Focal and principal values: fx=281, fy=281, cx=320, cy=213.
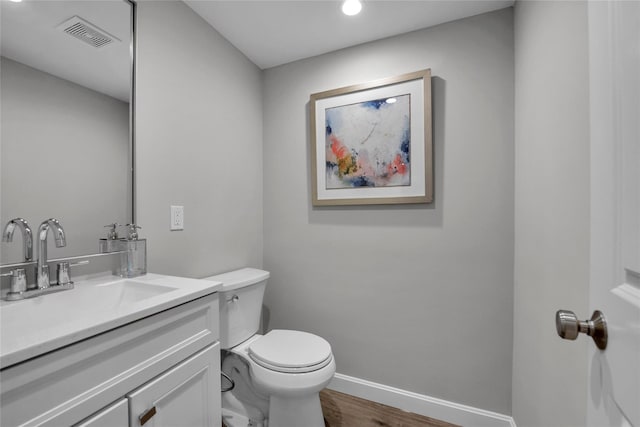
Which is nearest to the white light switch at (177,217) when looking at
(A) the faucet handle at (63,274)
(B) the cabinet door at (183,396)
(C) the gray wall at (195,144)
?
(C) the gray wall at (195,144)

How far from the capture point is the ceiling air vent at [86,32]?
1.09 metres

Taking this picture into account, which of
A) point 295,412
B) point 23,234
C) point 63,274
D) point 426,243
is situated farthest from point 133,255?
point 426,243

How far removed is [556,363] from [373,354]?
1.03 meters

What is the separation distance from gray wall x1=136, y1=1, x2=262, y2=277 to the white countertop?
263 millimetres

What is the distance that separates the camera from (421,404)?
1.63m

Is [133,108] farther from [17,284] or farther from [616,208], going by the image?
[616,208]

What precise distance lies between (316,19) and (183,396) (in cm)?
185

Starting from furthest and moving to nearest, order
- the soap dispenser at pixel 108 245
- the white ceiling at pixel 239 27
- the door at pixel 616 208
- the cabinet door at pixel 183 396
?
the soap dispenser at pixel 108 245 → the white ceiling at pixel 239 27 → the cabinet door at pixel 183 396 → the door at pixel 616 208

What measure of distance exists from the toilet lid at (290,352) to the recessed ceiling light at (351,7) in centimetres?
174

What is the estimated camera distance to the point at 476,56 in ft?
5.04

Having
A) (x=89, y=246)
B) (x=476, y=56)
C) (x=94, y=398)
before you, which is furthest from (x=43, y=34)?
(x=476, y=56)

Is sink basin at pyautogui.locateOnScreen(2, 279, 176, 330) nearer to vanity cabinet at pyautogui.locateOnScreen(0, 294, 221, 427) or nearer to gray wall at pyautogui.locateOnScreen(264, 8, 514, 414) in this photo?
vanity cabinet at pyautogui.locateOnScreen(0, 294, 221, 427)

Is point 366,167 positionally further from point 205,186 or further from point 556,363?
point 556,363

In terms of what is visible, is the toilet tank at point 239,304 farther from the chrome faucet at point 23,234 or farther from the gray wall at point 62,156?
the chrome faucet at point 23,234
